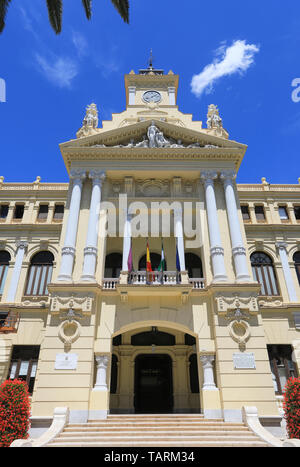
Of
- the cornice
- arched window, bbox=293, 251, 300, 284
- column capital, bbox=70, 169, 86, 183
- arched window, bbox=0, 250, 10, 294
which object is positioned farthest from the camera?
arched window, bbox=293, 251, 300, 284

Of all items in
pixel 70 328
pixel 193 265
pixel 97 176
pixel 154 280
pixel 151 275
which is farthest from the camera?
pixel 193 265

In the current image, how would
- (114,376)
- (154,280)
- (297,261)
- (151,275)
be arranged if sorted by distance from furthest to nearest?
1. (297,261)
2. (114,376)
3. (154,280)
4. (151,275)

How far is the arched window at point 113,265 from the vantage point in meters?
22.5

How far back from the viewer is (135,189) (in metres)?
21.4

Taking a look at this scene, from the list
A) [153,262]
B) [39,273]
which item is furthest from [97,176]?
[39,273]

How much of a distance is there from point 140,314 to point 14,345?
31.9 ft

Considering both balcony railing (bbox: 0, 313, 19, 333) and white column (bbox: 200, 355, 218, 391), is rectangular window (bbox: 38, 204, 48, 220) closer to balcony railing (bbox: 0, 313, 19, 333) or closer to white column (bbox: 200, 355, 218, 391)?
balcony railing (bbox: 0, 313, 19, 333)

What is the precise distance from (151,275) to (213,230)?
4.72 m

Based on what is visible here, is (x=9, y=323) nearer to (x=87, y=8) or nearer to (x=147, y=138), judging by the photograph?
(x=147, y=138)

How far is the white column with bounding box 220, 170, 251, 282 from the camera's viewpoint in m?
17.8

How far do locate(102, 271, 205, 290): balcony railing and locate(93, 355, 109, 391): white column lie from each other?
367cm

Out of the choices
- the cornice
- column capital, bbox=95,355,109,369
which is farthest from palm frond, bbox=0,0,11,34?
column capital, bbox=95,355,109,369

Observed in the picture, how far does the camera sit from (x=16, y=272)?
23.2m
